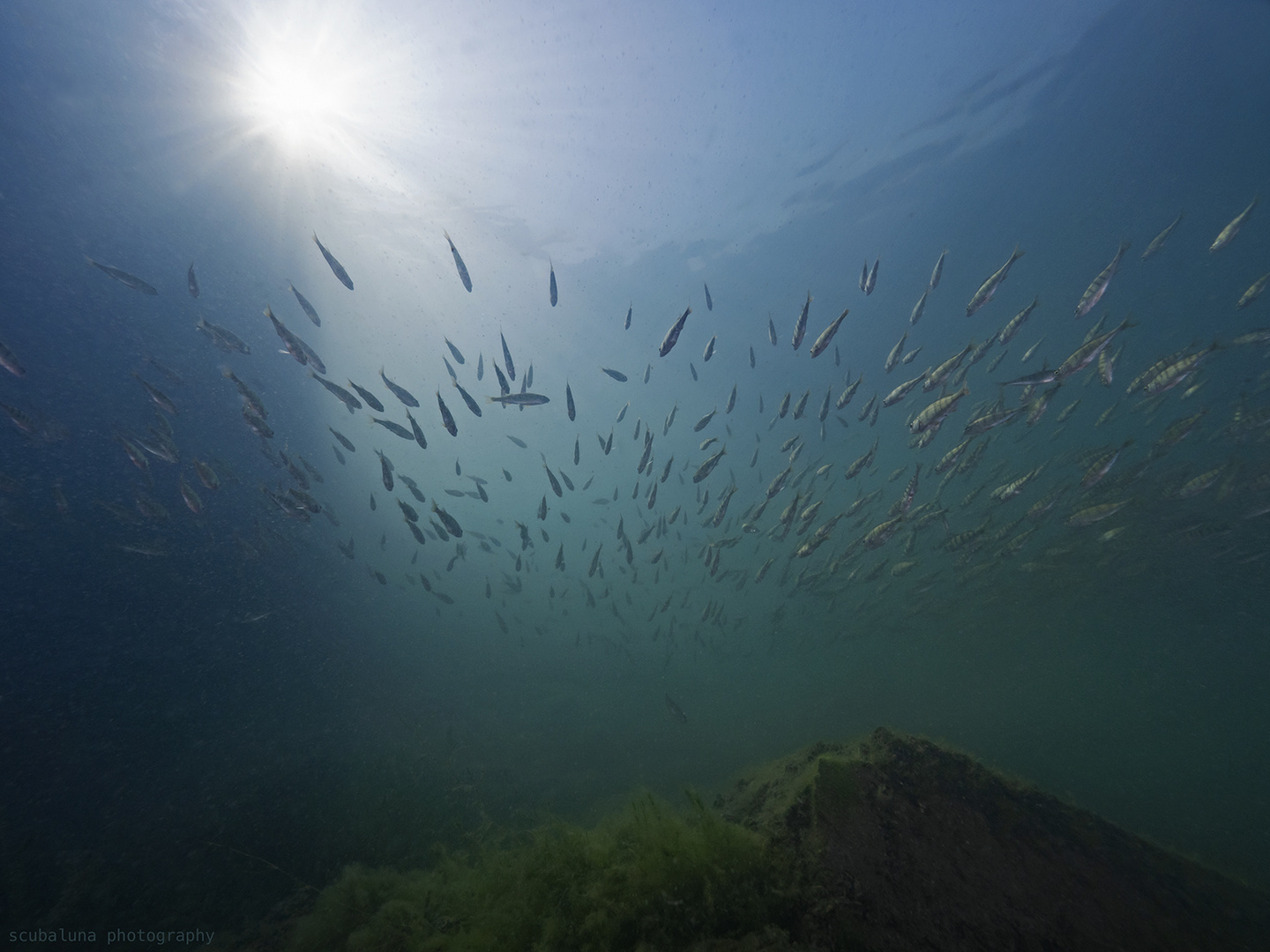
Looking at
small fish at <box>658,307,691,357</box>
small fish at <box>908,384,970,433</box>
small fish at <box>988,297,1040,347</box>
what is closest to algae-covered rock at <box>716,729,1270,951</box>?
small fish at <box>908,384,970,433</box>

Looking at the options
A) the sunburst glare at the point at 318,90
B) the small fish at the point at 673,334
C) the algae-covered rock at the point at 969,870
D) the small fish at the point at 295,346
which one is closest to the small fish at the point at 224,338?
the small fish at the point at 295,346

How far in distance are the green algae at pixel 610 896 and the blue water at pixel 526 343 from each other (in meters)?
5.03

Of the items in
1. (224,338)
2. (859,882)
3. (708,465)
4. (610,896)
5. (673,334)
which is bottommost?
(859,882)

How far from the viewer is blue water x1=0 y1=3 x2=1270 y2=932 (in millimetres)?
9891

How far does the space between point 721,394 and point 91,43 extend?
3647cm

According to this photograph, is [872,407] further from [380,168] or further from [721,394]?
[721,394]

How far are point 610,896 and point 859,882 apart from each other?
1.97 metres

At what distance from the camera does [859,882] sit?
10.3 ft

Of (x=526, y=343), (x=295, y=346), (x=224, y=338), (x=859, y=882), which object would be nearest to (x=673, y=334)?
(x=295, y=346)

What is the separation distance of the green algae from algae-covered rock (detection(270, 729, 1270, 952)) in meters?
0.01

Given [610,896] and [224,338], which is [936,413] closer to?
[610,896]

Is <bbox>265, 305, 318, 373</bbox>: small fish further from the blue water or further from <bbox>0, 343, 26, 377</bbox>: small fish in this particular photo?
the blue water

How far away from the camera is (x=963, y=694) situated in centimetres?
4859

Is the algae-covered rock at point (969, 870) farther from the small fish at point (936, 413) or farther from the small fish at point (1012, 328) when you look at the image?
the small fish at point (1012, 328)
